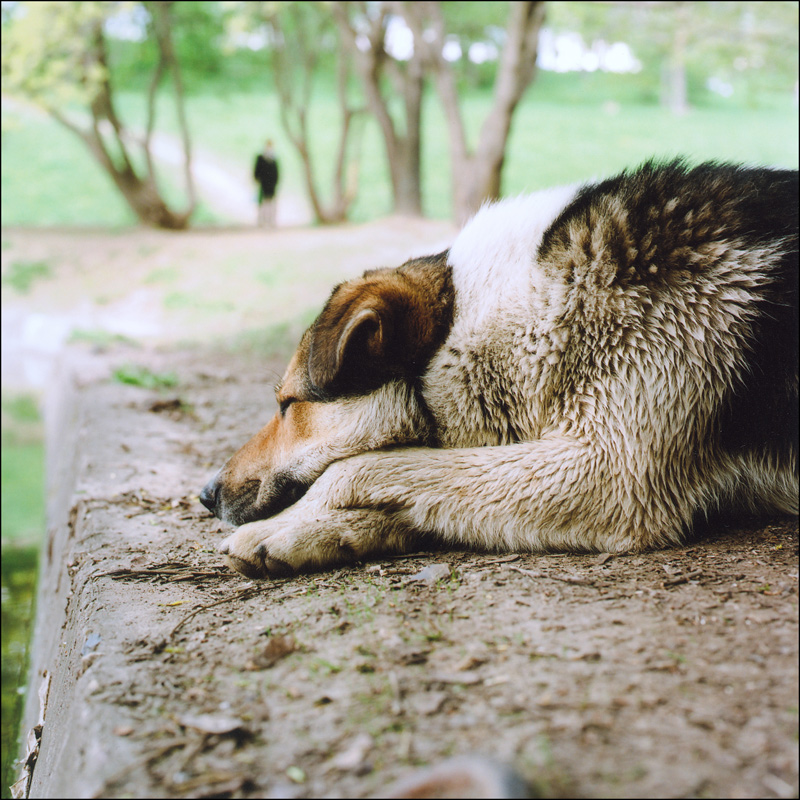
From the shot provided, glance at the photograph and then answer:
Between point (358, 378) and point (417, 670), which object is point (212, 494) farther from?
point (417, 670)

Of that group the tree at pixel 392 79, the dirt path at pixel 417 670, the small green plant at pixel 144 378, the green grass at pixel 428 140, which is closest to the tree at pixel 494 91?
the tree at pixel 392 79

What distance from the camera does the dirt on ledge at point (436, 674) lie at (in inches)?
60.2

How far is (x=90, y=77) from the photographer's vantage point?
44.8 ft

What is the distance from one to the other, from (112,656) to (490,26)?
1498 centimetres

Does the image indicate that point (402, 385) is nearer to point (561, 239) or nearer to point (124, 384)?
point (561, 239)

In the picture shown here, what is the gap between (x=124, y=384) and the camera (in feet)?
23.8

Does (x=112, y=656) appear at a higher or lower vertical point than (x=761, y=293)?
lower

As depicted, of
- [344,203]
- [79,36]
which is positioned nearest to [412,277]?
[79,36]

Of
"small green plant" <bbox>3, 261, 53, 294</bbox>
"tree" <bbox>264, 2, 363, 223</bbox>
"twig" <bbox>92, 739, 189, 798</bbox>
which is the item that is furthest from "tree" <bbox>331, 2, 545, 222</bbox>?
"small green plant" <bbox>3, 261, 53, 294</bbox>

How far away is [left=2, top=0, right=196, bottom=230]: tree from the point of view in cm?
1071

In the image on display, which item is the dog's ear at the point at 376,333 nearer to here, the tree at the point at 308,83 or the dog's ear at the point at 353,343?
the dog's ear at the point at 353,343

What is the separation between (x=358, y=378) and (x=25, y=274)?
12.8 meters

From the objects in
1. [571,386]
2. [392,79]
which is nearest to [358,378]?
[571,386]

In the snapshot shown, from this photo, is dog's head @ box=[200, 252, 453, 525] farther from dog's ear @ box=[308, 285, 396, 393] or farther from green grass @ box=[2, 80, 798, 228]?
green grass @ box=[2, 80, 798, 228]
